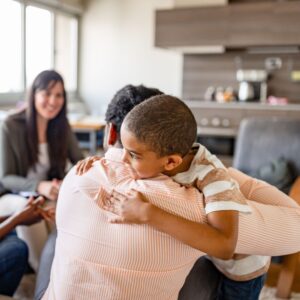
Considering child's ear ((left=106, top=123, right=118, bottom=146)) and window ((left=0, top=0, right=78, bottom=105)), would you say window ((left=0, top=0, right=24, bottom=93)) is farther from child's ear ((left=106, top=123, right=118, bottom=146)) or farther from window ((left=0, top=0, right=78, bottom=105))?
child's ear ((left=106, top=123, right=118, bottom=146))

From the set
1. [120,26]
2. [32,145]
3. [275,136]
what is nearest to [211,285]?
[32,145]

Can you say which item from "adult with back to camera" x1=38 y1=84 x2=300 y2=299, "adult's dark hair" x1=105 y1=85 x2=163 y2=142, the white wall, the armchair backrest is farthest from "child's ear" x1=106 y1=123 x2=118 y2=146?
the white wall

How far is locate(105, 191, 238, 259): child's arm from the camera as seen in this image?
2.39 feet

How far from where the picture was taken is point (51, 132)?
2.19m

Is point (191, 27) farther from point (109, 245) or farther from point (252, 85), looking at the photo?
point (109, 245)

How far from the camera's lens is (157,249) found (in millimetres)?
760

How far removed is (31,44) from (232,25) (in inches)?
82.8

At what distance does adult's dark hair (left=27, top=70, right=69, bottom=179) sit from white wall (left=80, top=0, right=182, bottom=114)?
2.61 m

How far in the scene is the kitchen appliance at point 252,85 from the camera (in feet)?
13.9

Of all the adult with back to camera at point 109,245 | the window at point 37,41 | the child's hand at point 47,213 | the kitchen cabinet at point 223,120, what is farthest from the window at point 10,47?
the adult with back to camera at point 109,245

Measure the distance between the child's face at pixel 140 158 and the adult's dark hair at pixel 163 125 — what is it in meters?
0.01

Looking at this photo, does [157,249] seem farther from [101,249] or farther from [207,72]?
[207,72]

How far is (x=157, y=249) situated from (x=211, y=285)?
0.46 meters

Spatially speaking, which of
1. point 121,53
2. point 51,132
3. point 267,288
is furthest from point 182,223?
point 121,53
